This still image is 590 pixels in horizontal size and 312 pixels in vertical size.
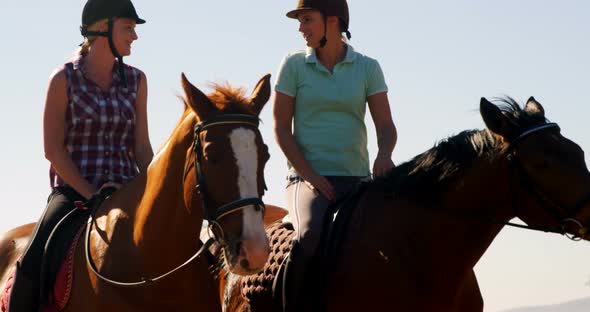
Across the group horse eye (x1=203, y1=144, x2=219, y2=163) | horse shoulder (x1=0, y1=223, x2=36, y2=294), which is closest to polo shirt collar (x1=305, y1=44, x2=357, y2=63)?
horse eye (x1=203, y1=144, x2=219, y2=163)

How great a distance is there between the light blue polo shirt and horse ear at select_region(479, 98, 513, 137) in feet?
4.06

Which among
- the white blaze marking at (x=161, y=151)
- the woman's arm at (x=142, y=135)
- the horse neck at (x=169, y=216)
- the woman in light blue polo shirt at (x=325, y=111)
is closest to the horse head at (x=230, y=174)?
the horse neck at (x=169, y=216)

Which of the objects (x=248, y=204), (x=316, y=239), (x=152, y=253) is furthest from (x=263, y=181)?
(x=316, y=239)

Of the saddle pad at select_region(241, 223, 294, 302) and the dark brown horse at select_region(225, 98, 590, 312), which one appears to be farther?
the saddle pad at select_region(241, 223, 294, 302)

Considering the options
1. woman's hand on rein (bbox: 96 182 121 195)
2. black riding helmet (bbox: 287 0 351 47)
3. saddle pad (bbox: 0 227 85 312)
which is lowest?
saddle pad (bbox: 0 227 85 312)

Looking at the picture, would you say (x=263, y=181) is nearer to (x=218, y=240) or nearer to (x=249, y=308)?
(x=218, y=240)

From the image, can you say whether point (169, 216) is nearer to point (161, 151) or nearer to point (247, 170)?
point (161, 151)

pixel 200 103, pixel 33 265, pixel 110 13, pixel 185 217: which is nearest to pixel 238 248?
pixel 185 217

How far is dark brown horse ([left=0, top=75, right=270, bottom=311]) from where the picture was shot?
7.40m

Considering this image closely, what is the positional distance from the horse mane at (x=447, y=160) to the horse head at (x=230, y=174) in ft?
6.26

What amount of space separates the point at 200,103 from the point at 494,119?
8.02ft

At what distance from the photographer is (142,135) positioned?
9.60 m

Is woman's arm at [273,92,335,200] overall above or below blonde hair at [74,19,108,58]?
below

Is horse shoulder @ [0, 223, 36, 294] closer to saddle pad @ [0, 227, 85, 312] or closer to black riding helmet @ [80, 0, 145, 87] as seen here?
saddle pad @ [0, 227, 85, 312]
